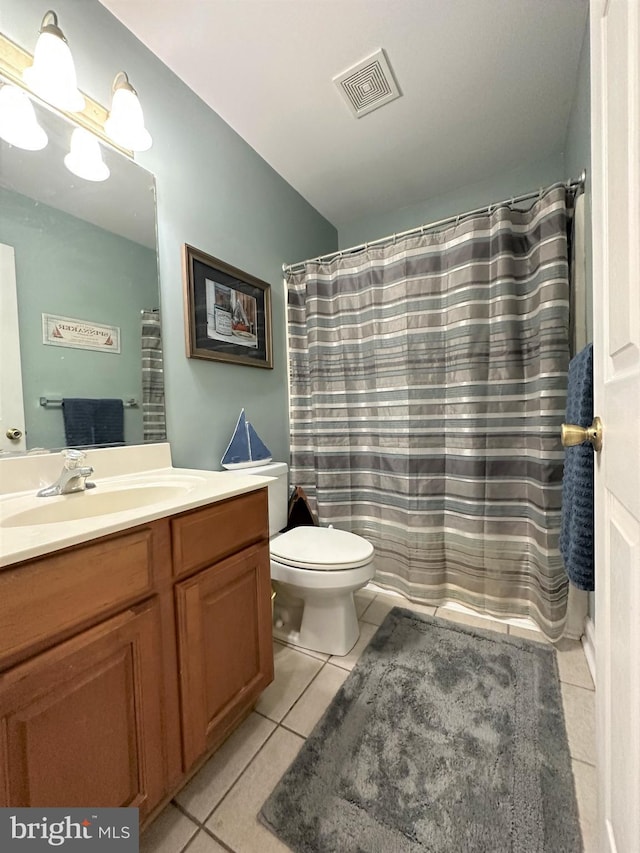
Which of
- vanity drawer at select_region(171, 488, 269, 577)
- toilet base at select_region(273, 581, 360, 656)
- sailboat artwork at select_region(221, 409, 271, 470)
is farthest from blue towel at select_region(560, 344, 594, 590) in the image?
sailboat artwork at select_region(221, 409, 271, 470)

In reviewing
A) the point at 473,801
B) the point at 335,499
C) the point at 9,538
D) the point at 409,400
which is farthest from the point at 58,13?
the point at 473,801

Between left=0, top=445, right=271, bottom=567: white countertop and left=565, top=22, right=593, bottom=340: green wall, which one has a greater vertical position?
left=565, top=22, right=593, bottom=340: green wall

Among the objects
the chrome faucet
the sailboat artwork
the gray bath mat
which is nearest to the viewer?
the gray bath mat

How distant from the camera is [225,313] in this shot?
5.21 ft

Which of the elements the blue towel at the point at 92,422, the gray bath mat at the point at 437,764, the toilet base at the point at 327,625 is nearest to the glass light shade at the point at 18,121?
the blue towel at the point at 92,422

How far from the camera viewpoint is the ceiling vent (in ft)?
4.37

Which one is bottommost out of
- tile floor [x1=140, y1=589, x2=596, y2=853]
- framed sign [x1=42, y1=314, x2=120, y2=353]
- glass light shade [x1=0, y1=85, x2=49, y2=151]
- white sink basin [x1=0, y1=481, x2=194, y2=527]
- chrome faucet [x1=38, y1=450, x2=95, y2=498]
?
tile floor [x1=140, y1=589, x2=596, y2=853]

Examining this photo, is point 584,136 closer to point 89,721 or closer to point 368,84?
point 368,84

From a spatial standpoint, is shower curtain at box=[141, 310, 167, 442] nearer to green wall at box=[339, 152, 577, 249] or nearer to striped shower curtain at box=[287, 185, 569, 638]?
striped shower curtain at box=[287, 185, 569, 638]

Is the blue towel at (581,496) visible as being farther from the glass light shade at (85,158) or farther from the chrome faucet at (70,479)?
the glass light shade at (85,158)

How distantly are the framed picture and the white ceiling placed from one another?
2.35 ft

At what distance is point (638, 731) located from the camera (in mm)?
390

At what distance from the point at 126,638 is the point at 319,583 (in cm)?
72

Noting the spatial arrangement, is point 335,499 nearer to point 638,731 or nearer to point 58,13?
point 638,731
